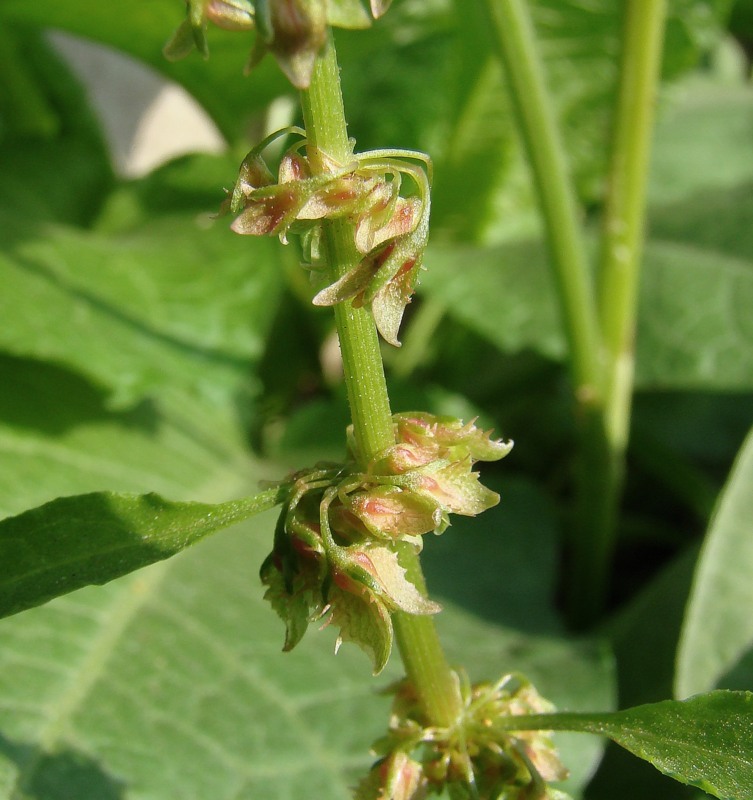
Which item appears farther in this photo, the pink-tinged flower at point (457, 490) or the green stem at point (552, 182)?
the green stem at point (552, 182)

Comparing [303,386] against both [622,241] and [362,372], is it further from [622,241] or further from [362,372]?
[362,372]

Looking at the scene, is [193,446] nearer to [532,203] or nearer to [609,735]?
[532,203]

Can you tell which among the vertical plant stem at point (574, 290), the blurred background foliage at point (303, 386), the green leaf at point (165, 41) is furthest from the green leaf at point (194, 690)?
the green leaf at point (165, 41)

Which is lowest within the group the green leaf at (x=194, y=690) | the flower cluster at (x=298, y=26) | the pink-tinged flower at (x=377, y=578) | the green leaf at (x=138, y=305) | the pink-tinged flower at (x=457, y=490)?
the green leaf at (x=194, y=690)

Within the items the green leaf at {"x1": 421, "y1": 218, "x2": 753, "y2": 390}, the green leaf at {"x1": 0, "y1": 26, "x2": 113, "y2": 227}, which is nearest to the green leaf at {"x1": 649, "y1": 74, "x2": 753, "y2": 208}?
the green leaf at {"x1": 421, "y1": 218, "x2": 753, "y2": 390}

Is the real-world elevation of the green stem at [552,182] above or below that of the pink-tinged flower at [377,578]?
below

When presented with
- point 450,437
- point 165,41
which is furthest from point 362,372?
point 165,41

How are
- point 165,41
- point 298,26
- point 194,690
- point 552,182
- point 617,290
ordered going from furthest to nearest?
1. point 165,41
2. point 617,290
3. point 552,182
4. point 194,690
5. point 298,26

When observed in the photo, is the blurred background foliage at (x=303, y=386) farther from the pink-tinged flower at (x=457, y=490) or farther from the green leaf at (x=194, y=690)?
the pink-tinged flower at (x=457, y=490)
